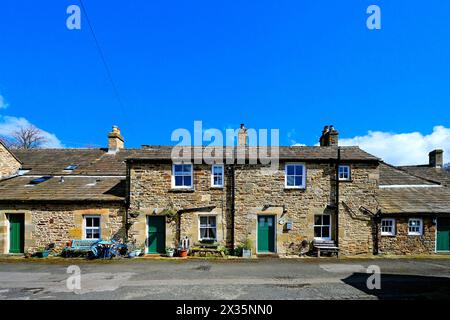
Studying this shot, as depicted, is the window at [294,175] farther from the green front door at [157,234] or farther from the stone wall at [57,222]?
the stone wall at [57,222]

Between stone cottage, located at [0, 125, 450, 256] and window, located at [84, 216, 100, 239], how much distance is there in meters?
0.05

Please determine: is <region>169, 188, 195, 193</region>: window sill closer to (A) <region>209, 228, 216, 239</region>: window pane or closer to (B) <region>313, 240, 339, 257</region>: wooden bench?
(A) <region>209, 228, 216, 239</region>: window pane

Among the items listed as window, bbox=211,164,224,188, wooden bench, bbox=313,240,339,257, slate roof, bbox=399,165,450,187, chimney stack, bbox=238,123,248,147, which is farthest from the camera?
slate roof, bbox=399,165,450,187

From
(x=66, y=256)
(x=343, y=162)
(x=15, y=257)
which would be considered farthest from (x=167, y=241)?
(x=343, y=162)

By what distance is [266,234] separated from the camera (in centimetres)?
1477

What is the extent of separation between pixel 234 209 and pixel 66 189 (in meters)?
9.66

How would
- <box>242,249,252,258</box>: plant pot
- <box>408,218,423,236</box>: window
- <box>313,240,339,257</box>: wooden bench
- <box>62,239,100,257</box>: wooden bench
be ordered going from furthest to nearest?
<box>408,218,423,236</box>: window, <box>313,240,339,257</box>: wooden bench, <box>242,249,252,258</box>: plant pot, <box>62,239,100,257</box>: wooden bench

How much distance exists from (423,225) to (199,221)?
12.4 metres

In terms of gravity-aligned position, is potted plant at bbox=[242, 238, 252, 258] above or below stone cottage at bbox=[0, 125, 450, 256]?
below

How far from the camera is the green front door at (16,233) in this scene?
14.6 metres

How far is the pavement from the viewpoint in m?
8.08

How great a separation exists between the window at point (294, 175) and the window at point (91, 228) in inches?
415

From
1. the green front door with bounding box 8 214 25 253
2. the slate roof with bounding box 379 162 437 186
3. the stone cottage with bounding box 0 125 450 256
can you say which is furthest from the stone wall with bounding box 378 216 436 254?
the green front door with bounding box 8 214 25 253
